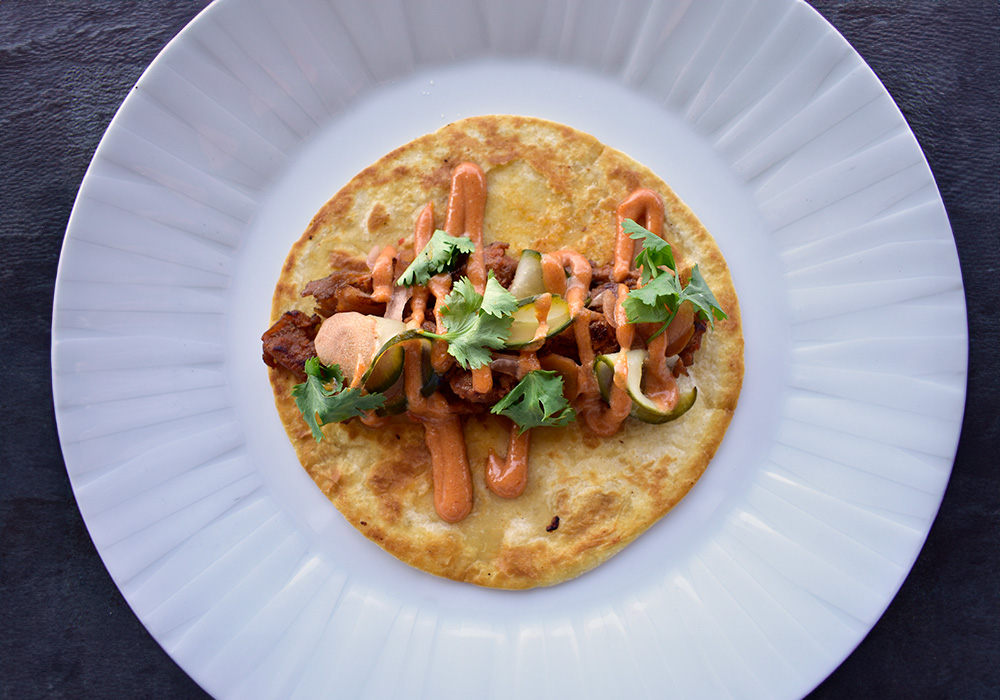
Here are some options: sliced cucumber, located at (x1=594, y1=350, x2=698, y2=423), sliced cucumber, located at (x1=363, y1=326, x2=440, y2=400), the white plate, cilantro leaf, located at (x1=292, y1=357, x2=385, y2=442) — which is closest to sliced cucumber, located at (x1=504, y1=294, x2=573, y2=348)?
sliced cucumber, located at (x1=594, y1=350, x2=698, y2=423)

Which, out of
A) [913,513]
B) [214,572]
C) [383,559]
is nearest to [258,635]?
[214,572]

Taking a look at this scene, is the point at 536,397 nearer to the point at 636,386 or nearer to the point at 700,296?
the point at 636,386

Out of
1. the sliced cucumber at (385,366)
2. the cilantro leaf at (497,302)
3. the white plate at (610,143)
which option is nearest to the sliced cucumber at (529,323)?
the cilantro leaf at (497,302)

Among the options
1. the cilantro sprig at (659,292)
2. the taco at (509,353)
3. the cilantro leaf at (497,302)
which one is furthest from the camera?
the taco at (509,353)

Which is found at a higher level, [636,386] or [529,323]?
[529,323]

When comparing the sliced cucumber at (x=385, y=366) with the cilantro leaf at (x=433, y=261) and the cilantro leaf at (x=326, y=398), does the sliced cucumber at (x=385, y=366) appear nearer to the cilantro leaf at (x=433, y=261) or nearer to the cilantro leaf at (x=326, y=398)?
the cilantro leaf at (x=326, y=398)

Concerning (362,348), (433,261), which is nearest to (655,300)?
(433,261)

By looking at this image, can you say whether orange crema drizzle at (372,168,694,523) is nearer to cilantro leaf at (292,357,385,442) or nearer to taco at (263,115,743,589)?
taco at (263,115,743,589)
